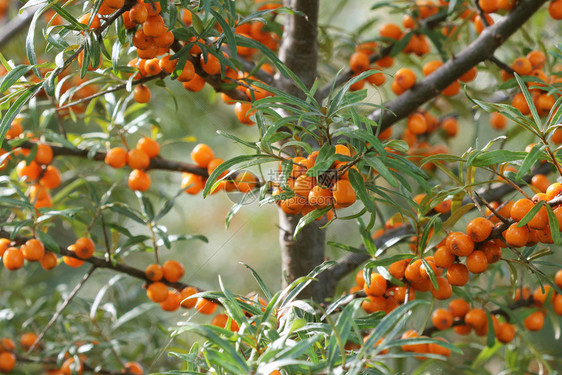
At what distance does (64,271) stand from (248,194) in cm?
165

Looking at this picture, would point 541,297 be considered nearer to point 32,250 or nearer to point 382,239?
point 382,239

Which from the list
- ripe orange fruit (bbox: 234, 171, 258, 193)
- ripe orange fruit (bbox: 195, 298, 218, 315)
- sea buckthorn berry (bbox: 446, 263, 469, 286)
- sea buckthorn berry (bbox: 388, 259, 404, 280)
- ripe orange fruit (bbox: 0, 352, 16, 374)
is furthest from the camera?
ripe orange fruit (bbox: 0, 352, 16, 374)

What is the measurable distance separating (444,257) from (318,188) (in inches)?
10.5

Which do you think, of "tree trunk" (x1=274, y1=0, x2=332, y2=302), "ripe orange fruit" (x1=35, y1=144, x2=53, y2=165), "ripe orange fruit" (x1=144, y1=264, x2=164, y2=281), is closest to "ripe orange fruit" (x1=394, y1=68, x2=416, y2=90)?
"tree trunk" (x1=274, y1=0, x2=332, y2=302)

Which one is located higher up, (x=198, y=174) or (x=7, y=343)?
(x=198, y=174)

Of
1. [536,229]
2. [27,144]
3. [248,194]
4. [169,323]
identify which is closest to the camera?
[536,229]

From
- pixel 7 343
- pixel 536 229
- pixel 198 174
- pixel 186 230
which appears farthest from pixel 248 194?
pixel 186 230

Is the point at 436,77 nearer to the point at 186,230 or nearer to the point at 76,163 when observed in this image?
the point at 76,163

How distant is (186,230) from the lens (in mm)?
2744

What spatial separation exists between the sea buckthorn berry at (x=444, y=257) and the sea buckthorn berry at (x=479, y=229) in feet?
0.18

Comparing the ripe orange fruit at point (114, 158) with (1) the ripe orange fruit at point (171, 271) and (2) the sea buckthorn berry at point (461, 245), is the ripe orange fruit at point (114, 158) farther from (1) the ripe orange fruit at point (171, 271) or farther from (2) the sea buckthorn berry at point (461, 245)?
(2) the sea buckthorn berry at point (461, 245)

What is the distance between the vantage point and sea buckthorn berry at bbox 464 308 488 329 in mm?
1322

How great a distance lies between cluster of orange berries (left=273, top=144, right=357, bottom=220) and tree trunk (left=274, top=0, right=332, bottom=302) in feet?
1.16

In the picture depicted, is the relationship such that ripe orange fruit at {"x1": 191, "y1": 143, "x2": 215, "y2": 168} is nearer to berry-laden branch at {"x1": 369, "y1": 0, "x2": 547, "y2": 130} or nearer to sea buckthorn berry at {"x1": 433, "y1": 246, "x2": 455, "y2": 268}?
berry-laden branch at {"x1": 369, "y1": 0, "x2": 547, "y2": 130}
